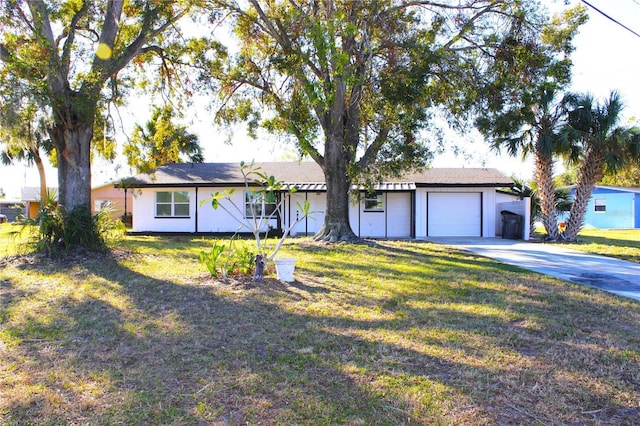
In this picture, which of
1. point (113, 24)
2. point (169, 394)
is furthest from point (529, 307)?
point (113, 24)

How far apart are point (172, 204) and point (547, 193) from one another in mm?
16254

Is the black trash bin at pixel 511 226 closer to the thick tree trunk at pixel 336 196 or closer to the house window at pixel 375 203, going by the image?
the house window at pixel 375 203

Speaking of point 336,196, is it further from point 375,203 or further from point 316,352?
point 316,352

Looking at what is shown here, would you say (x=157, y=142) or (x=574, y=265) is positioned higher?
(x=157, y=142)

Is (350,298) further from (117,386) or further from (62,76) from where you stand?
(62,76)

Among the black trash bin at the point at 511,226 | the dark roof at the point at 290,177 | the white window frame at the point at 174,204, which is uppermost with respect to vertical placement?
the dark roof at the point at 290,177

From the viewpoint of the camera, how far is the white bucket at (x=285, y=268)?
8172 mm

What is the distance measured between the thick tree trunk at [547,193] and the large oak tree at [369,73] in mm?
5771

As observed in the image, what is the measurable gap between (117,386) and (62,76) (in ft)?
31.3

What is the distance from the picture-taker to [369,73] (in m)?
12.6

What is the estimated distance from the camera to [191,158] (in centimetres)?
3288

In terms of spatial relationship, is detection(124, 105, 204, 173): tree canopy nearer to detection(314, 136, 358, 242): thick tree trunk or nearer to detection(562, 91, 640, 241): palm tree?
detection(314, 136, 358, 242): thick tree trunk

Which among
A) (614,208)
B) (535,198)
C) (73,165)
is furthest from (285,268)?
(614,208)

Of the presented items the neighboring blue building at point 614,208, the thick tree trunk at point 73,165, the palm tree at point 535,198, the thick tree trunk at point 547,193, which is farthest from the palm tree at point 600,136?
the neighboring blue building at point 614,208
